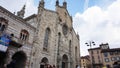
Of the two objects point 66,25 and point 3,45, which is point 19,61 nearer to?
point 3,45

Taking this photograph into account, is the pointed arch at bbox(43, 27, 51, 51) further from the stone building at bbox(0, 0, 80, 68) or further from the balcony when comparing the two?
the balcony

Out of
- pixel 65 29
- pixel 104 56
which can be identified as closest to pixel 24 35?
pixel 65 29

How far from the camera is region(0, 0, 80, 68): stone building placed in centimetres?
1497

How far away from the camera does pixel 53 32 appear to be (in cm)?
2320

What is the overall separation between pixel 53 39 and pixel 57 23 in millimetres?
4263

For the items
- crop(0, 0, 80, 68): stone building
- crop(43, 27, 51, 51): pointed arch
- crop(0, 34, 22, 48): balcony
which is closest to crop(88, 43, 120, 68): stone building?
crop(0, 0, 80, 68): stone building

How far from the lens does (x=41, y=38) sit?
20172 mm

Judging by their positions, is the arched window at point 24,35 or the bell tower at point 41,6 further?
the bell tower at point 41,6

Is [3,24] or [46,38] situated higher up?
[3,24]

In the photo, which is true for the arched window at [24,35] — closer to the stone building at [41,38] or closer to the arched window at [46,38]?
the stone building at [41,38]

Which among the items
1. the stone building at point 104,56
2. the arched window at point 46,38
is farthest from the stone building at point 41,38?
the stone building at point 104,56

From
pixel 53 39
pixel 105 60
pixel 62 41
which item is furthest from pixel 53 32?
pixel 105 60

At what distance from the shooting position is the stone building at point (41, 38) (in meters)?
15.0

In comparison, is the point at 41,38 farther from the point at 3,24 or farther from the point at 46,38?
the point at 3,24
